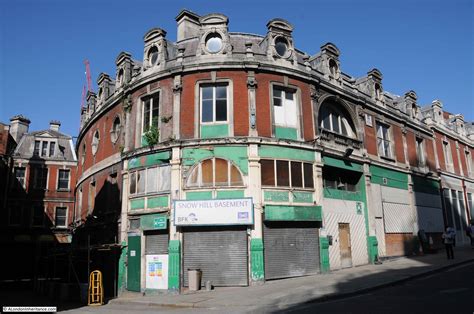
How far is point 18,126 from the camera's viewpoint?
4194 centimetres

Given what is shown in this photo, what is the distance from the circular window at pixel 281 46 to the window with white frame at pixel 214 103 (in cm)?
363

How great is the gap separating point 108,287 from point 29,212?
21.1 metres

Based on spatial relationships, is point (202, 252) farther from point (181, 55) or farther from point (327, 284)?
point (181, 55)

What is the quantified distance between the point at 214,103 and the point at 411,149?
17.4 m

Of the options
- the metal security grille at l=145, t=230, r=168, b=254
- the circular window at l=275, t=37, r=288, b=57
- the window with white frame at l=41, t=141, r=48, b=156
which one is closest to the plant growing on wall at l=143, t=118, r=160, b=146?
the metal security grille at l=145, t=230, r=168, b=254

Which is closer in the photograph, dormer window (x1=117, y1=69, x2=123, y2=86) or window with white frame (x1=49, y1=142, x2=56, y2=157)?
dormer window (x1=117, y1=69, x2=123, y2=86)

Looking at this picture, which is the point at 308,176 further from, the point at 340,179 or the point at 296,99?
the point at 296,99

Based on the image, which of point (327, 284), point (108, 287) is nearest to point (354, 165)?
point (327, 284)

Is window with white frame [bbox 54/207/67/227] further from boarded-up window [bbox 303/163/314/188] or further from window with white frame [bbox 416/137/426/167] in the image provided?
window with white frame [bbox 416/137/426/167]

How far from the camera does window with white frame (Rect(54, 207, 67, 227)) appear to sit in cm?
3741

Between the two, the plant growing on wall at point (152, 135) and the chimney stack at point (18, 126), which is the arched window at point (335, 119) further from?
the chimney stack at point (18, 126)

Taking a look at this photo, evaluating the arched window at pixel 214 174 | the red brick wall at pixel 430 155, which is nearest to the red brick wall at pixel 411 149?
the red brick wall at pixel 430 155

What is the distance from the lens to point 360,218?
2158cm

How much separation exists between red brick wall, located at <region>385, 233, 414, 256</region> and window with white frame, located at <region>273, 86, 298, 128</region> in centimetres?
1011
